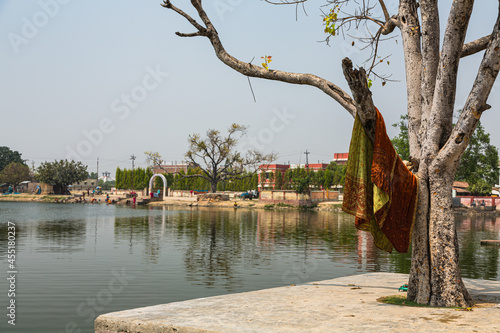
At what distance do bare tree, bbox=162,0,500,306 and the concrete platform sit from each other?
26.7 inches

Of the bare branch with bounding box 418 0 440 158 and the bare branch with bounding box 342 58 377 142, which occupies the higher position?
the bare branch with bounding box 418 0 440 158

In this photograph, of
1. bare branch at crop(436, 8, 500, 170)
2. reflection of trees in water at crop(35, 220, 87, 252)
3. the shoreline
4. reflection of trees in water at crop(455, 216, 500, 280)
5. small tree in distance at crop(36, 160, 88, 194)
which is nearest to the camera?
bare branch at crop(436, 8, 500, 170)

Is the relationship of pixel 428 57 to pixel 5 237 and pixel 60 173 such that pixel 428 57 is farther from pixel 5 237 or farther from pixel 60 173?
pixel 60 173

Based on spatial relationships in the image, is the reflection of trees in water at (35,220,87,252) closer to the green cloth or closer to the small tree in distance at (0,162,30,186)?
the green cloth

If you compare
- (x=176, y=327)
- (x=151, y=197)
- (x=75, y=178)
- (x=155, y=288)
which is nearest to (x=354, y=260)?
(x=155, y=288)

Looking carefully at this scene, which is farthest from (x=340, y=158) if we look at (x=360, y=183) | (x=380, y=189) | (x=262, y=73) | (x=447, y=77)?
(x=380, y=189)

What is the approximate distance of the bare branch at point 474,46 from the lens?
7578 millimetres

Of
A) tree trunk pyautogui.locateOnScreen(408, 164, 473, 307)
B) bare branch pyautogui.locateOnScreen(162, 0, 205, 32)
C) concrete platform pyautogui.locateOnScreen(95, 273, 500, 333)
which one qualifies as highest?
bare branch pyautogui.locateOnScreen(162, 0, 205, 32)

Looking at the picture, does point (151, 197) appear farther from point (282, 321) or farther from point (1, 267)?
point (282, 321)

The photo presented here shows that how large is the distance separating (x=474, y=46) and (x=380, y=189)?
3.10 m

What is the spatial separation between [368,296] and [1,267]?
9.92 metres

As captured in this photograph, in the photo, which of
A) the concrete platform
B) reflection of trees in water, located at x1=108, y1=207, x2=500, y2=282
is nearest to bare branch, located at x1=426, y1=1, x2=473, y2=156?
the concrete platform

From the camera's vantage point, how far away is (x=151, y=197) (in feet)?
217

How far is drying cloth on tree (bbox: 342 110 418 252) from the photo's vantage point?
638cm
